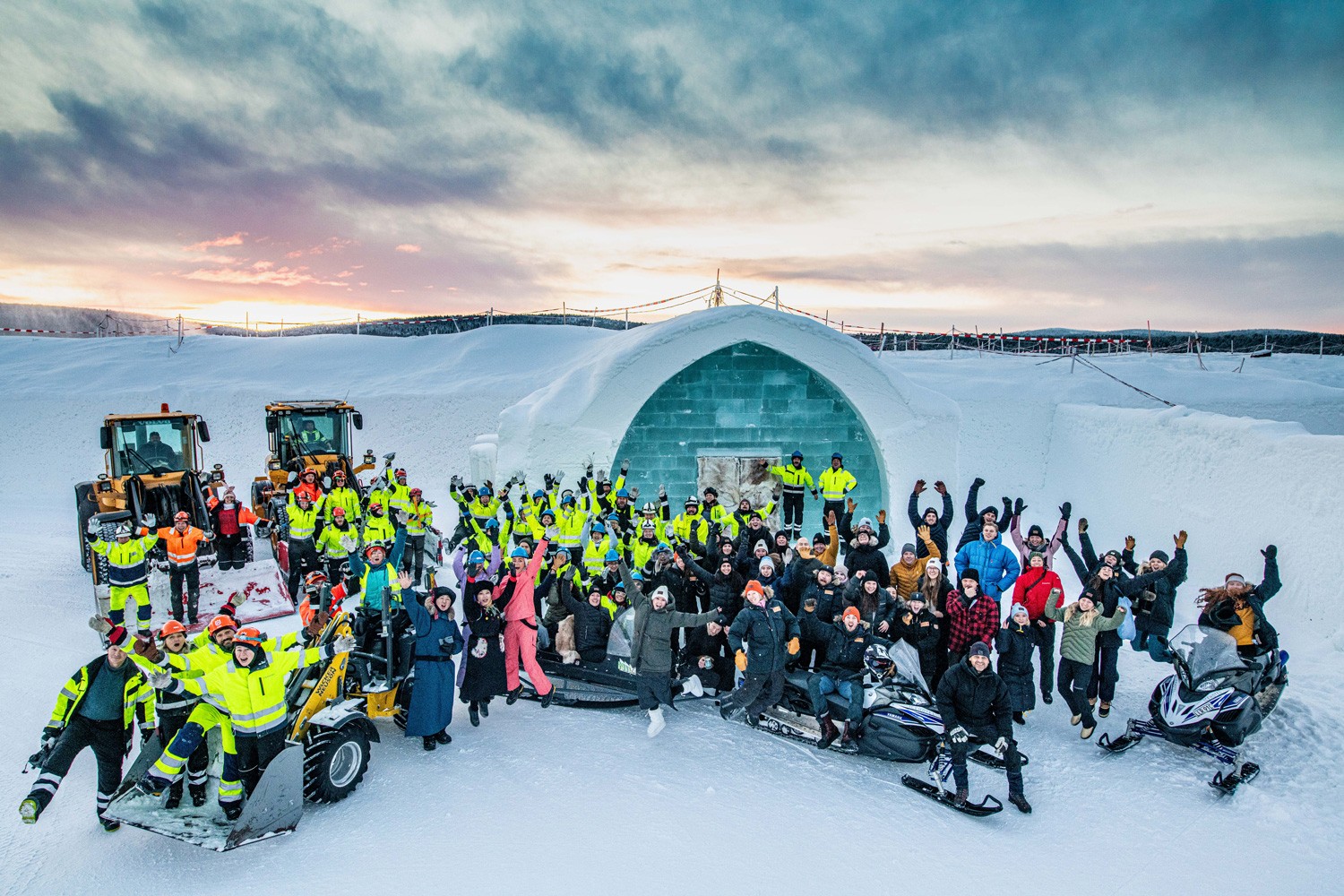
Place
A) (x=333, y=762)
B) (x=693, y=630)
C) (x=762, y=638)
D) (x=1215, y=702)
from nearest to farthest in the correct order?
(x=333, y=762) < (x=1215, y=702) < (x=762, y=638) < (x=693, y=630)

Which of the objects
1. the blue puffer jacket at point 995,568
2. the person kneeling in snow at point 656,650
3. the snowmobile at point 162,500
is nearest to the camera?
the person kneeling in snow at point 656,650

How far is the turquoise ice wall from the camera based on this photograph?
1115cm

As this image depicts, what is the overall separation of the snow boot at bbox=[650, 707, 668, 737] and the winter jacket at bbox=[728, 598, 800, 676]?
824mm

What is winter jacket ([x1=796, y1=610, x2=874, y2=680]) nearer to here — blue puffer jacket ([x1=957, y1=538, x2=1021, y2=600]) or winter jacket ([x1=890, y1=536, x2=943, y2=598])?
winter jacket ([x1=890, y1=536, x2=943, y2=598])

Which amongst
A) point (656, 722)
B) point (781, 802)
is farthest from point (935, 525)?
point (781, 802)

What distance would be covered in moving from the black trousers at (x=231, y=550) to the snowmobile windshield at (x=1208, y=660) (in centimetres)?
1040

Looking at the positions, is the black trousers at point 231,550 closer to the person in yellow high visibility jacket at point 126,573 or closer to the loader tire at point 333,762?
the person in yellow high visibility jacket at point 126,573

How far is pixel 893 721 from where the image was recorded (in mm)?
5422

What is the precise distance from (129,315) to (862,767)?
3835 cm

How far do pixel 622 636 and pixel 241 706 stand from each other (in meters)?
3.97

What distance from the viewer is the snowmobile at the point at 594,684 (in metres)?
6.40

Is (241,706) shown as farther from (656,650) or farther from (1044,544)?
(1044,544)

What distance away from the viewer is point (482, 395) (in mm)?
21766

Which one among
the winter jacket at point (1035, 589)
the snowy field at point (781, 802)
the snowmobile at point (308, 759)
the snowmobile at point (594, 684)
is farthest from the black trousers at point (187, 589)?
the winter jacket at point (1035, 589)
